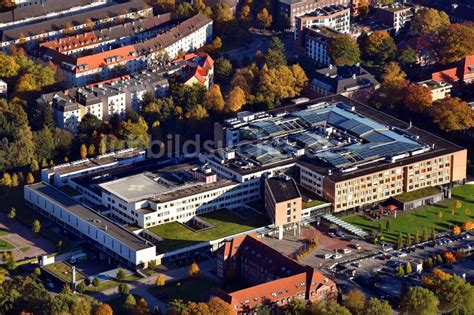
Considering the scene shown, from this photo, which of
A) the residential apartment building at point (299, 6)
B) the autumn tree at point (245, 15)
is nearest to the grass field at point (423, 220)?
the residential apartment building at point (299, 6)

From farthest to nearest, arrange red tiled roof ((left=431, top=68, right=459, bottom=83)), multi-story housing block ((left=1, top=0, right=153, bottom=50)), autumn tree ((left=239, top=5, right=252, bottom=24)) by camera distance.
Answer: autumn tree ((left=239, top=5, right=252, bottom=24)) → multi-story housing block ((left=1, top=0, right=153, bottom=50)) → red tiled roof ((left=431, top=68, right=459, bottom=83))

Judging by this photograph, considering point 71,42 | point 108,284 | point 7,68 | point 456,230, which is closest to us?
point 108,284

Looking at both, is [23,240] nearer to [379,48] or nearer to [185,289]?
[185,289]

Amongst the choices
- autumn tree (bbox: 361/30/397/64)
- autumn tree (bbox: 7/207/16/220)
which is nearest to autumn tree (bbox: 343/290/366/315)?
autumn tree (bbox: 7/207/16/220)

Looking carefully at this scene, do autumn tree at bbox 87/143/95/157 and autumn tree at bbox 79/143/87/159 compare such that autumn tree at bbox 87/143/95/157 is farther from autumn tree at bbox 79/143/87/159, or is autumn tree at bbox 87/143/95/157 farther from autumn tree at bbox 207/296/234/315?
autumn tree at bbox 207/296/234/315

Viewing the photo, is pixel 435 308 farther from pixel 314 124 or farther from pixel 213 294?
pixel 314 124

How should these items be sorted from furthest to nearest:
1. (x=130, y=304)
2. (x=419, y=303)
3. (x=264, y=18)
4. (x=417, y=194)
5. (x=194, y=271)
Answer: (x=264, y=18)
(x=417, y=194)
(x=194, y=271)
(x=130, y=304)
(x=419, y=303)

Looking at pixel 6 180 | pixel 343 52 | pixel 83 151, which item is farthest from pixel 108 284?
pixel 343 52

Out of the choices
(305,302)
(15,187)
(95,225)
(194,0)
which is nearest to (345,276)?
(305,302)
